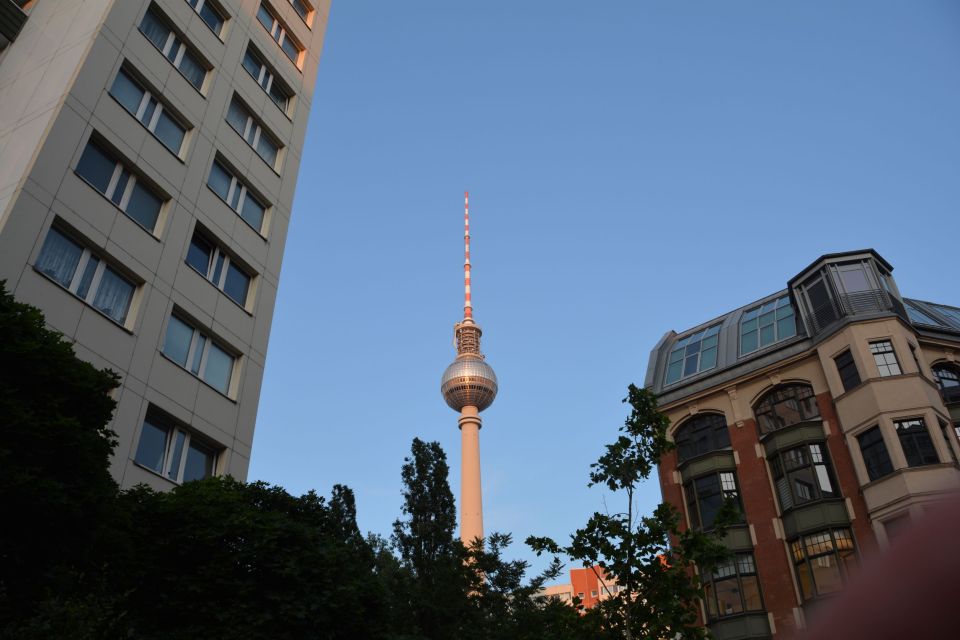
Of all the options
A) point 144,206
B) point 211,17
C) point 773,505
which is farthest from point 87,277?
point 773,505

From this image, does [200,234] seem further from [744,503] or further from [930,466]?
[930,466]

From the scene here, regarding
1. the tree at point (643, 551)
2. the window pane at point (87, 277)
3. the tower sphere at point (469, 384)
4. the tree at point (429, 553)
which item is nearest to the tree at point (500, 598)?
the tree at point (429, 553)

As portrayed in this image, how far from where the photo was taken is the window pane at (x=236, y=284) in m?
27.5

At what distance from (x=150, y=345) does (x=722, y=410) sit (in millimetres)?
25934

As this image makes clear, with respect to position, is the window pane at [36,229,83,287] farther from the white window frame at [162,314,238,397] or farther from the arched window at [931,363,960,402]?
the arched window at [931,363,960,402]

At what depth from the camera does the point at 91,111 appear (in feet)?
74.9

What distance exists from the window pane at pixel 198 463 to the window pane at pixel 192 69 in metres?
13.6

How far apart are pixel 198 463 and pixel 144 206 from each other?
847cm

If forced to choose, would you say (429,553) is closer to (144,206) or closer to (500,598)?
(500,598)

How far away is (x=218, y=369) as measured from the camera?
25.9 meters

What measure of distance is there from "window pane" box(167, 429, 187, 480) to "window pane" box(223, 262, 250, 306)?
599cm

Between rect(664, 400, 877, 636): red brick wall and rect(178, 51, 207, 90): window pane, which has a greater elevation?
rect(178, 51, 207, 90): window pane

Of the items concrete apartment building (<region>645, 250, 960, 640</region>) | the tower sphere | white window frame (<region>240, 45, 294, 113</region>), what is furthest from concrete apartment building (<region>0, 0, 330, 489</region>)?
the tower sphere

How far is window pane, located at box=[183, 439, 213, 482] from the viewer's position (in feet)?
76.3
